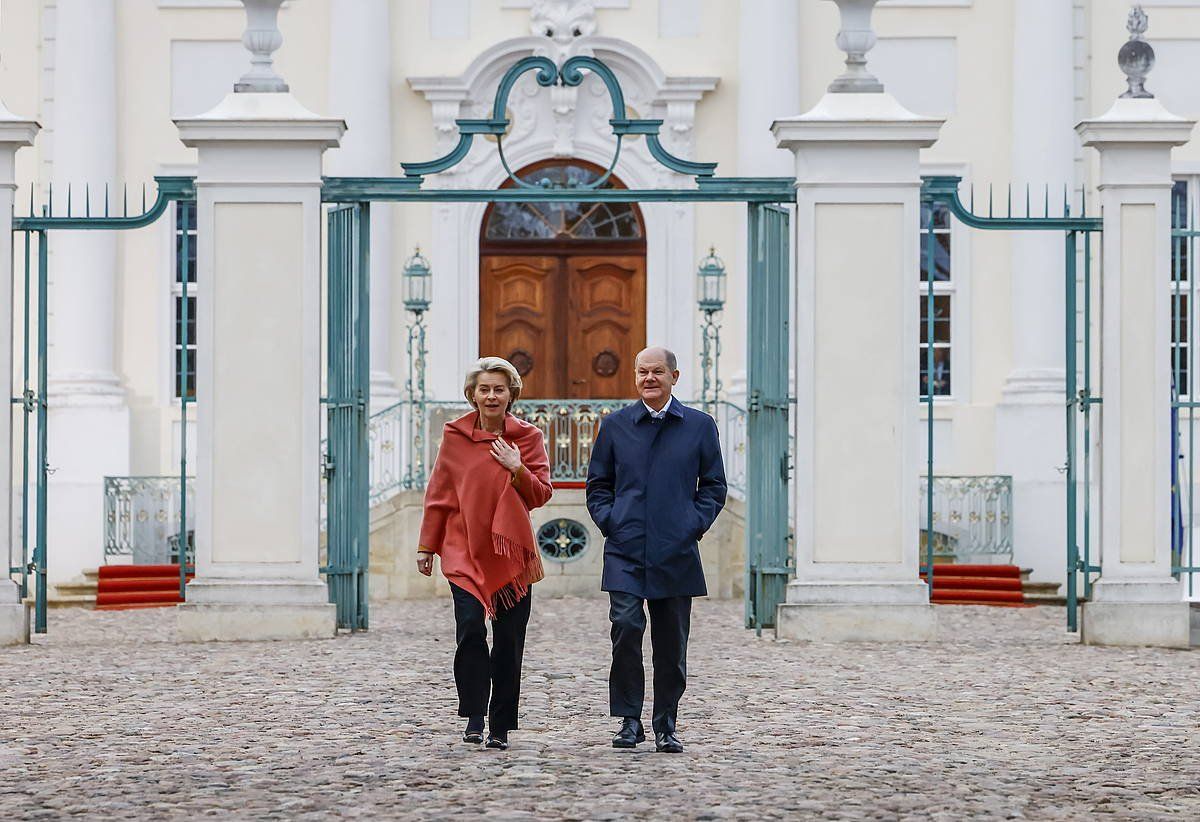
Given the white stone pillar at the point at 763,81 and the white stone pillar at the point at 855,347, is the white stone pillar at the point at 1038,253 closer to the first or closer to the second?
the white stone pillar at the point at 763,81

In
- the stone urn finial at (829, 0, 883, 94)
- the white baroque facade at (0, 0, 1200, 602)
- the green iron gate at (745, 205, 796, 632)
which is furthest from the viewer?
the white baroque facade at (0, 0, 1200, 602)

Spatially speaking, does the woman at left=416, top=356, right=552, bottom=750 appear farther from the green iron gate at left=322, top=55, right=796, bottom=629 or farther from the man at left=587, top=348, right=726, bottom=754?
the green iron gate at left=322, top=55, right=796, bottom=629

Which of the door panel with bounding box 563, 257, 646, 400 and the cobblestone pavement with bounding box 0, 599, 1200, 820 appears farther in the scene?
the door panel with bounding box 563, 257, 646, 400

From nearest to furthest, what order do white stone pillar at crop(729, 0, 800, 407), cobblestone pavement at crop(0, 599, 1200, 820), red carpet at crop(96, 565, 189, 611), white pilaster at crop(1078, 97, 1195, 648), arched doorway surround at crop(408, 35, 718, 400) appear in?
cobblestone pavement at crop(0, 599, 1200, 820), white pilaster at crop(1078, 97, 1195, 648), red carpet at crop(96, 565, 189, 611), white stone pillar at crop(729, 0, 800, 407), arched doorway surround at crop(408, 35, 718, 400)

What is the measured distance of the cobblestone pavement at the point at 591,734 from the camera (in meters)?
6.82

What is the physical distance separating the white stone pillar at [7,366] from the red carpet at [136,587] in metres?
4.45

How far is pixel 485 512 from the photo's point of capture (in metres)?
7.87

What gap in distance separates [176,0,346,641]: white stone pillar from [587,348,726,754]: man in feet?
15.1

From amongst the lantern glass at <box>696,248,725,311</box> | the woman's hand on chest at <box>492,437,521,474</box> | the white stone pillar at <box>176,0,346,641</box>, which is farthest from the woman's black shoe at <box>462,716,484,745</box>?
the lantern glass at <box>696,248,725,311</box>

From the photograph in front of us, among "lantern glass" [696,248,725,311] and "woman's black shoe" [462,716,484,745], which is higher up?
"lantern glass" [696,248,725,311]

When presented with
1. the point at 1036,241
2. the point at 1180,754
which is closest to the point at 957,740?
the point at 1180,754

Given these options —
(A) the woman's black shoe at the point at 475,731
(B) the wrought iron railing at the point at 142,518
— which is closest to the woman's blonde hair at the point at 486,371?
(A) the woman's black shoe at the point at 475,731

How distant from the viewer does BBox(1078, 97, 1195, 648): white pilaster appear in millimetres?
12359

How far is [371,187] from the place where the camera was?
41.2 ft
